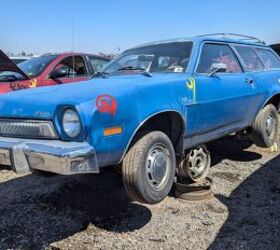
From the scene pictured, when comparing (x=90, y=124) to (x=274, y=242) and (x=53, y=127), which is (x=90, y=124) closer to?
(x=53, y=127)

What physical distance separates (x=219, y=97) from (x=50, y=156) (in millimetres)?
2351

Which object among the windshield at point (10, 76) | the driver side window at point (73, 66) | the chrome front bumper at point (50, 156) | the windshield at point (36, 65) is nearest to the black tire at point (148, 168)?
the chrome front bumper at point (50, 156)

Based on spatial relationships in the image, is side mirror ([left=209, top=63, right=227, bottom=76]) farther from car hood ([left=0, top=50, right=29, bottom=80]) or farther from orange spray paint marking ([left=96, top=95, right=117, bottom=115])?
car hood ([left=0, top=50, right=29, bottom=80])

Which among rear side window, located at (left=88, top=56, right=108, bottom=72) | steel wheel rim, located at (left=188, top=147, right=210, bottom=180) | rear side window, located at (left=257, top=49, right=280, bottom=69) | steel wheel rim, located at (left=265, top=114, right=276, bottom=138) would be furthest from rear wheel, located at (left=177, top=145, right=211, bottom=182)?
rear side window, located at (left=88, top=56, right=108, bottom=72)

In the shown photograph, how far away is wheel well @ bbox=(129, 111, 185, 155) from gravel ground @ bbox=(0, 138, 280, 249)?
725mm

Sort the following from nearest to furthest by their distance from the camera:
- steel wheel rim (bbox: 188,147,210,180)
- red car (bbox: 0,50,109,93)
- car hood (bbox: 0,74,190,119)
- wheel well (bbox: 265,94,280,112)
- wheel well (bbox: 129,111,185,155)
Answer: car hood (bbox: 0,74,190,119), wheel well (bbox: 129,111,185,155), steel wheel rim (bbox: 188,147,210,180), wheel well (bbox: 265,94,280,112), red car (bbox: 0,50,109,93)

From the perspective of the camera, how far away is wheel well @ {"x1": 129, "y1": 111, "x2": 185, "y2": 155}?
4184 millimetres

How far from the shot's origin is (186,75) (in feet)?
15.3

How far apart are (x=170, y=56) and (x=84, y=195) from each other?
1.85m

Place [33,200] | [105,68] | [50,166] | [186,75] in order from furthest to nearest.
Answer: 1. [105,68]
2. [33,200]
3. [186,75]
4. [50,166]

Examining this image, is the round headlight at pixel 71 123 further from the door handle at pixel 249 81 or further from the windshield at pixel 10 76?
the windshield at pixel 10 76

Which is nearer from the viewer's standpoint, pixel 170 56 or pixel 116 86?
pixel 116 86

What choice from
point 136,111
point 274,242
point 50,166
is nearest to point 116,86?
point 136,111

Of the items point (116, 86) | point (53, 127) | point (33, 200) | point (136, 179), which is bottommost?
point (33, 200)
